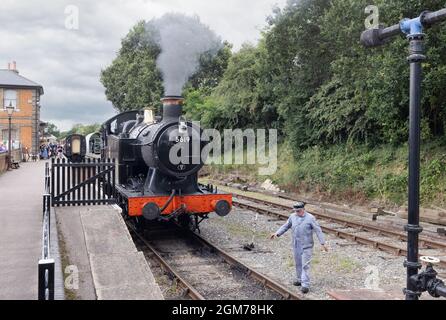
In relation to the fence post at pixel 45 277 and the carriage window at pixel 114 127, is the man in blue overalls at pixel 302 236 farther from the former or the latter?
the carriage window at pixel 114 127

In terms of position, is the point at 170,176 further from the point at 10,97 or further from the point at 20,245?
the point at 10,97

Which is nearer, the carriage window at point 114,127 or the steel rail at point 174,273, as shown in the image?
the steel rail at point 174,273

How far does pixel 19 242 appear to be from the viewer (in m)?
7.54

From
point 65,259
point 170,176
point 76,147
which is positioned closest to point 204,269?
point 170,176

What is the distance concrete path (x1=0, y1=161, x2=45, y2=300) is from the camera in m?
5.39

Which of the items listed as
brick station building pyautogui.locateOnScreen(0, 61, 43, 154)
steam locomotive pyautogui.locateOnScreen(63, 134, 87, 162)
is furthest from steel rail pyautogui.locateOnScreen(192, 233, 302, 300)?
brick station building pyautogui.locateOnScreen(0, 61, 43, 154)

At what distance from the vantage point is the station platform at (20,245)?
5315 mm

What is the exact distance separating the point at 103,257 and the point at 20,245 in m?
1.80

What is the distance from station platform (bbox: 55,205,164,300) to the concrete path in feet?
1.50

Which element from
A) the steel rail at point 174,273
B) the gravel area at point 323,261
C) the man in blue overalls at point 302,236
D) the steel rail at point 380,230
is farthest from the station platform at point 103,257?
the steel rail at point 380,230

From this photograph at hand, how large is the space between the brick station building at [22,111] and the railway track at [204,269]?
1296 inches

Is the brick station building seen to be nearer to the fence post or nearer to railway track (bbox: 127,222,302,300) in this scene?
railway track (bbox: 127,222,302,300)

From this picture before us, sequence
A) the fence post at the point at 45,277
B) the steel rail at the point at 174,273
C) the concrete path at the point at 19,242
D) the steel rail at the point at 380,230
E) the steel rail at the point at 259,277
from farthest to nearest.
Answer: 1. the steel rail at the point at 380,230
2. the steel rail at the point at 174,273
3. the steel rail at the point at 259,277
4. the concrete path at the point at 19,242
5. the fence post at the point at 45,277

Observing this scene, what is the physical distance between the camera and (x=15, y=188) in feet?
50.0
